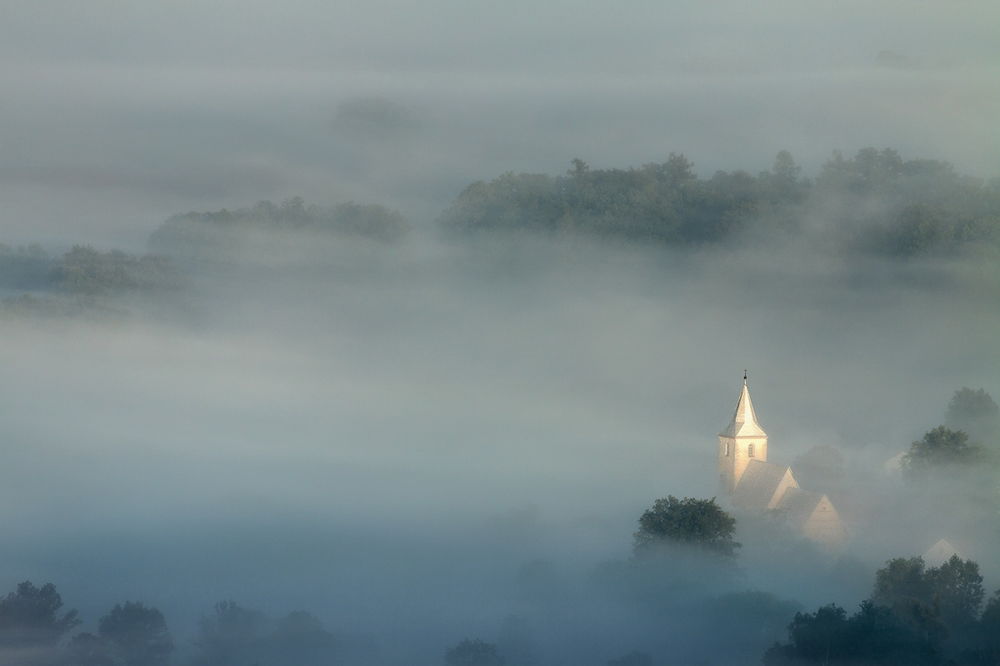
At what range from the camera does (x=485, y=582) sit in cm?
3362

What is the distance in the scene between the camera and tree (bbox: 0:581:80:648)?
94.3 ft

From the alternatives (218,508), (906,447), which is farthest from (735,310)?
(218,508)

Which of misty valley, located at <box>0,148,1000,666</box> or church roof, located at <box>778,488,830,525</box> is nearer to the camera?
misty valley, located at <box>0,148,1000,666</box>

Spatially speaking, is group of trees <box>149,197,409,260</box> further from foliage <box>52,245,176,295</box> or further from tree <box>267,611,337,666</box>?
tree <box>267,611,337,666</box>

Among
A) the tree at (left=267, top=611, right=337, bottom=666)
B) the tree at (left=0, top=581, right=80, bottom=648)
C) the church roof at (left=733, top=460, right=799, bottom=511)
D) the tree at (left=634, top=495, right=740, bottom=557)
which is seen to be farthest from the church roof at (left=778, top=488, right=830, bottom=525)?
the tree at (left=0, top=581, right=80, bottom=648)

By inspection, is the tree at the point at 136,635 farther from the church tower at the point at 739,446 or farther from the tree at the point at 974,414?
the tree at the point at 974,414

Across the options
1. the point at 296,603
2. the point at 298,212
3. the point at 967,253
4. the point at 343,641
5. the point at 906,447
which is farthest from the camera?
the point at 298,212

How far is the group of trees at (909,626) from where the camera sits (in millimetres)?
25188

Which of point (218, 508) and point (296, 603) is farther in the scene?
point (218, 508)

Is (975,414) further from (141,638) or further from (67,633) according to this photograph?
(67,633)

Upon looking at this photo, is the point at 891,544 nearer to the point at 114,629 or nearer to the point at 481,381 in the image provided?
the point at 114,629

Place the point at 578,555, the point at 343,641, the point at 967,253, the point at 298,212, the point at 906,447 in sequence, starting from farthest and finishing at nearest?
1. the point at 298,212
2. the point at 967,253
3. the point at 906,447
4. the point at 578,555
5. the point at 343,641

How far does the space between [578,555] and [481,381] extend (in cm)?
1943

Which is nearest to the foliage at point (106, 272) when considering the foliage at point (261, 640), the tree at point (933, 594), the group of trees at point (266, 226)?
the group of trees at point (266, 226)
